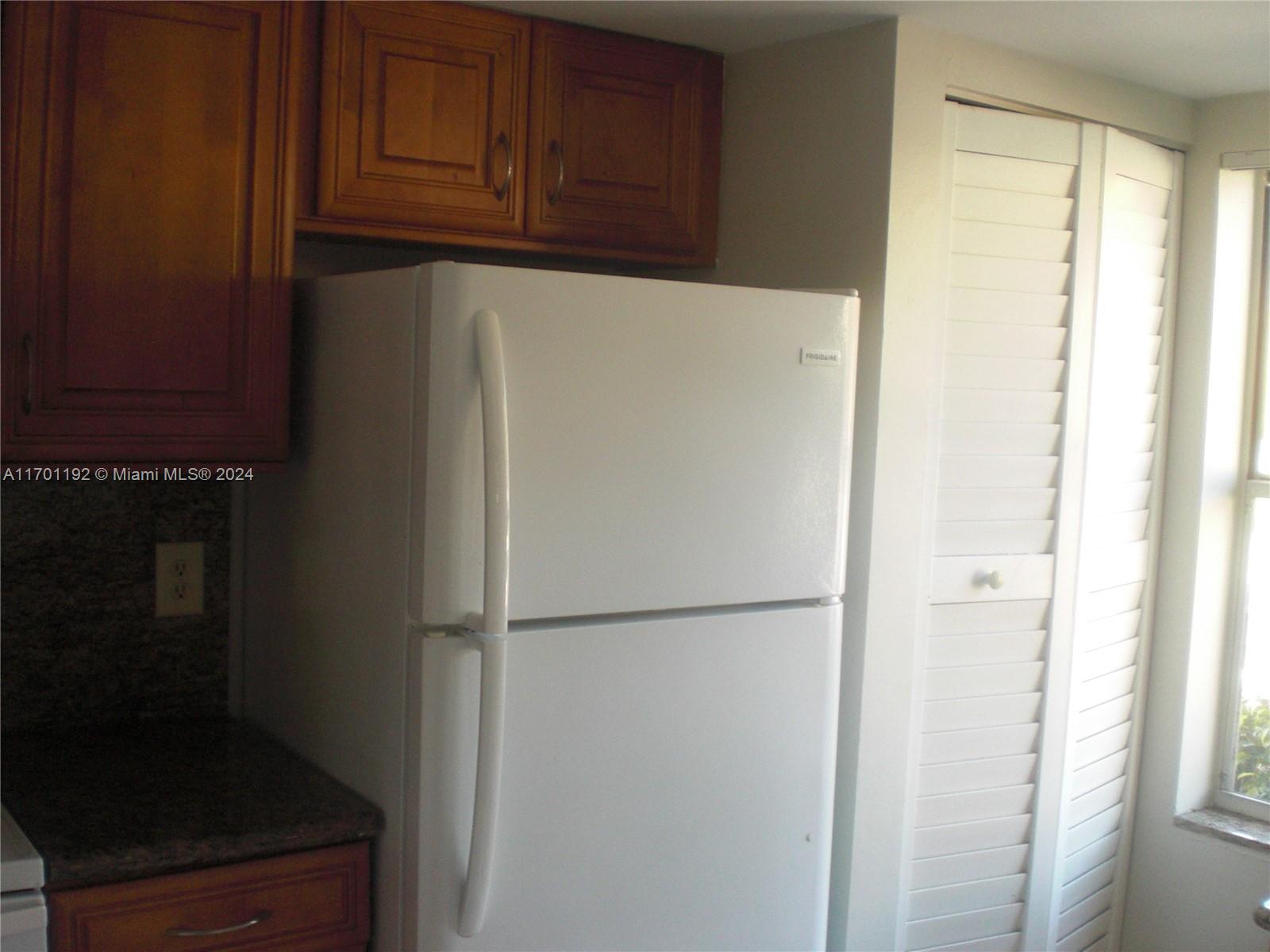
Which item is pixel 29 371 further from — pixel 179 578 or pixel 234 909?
pixel 234 909

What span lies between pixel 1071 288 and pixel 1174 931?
1.40 meters

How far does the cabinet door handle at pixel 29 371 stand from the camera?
5.54 ft

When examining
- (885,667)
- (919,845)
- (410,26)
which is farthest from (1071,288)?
(410,26)

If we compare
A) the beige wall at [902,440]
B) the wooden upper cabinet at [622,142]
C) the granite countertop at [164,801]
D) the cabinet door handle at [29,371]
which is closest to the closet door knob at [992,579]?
the beige wall at [902,440]

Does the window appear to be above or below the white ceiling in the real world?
below

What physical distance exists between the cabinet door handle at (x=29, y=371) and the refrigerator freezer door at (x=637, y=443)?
22.6 inches

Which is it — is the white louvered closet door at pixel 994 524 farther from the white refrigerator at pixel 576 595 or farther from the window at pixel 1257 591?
the window at pixel 1257 591

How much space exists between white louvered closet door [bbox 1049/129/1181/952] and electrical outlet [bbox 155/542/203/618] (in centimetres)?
168

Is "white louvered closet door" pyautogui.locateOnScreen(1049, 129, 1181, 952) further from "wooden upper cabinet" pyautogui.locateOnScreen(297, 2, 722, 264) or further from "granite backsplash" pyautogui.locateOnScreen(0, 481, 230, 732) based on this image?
"granite backsplash" pyautogui.locateOnScreen(0, 481, 230, 732)

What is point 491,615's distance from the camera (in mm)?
1548

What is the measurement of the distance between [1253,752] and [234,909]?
83.6 inches

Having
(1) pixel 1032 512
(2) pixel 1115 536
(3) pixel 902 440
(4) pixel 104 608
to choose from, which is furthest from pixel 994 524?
(4) pixel 104 608

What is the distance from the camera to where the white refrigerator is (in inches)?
62.4

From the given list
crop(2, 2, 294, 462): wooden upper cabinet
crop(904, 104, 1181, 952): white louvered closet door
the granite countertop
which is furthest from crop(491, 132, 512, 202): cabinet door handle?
the granite countertop
